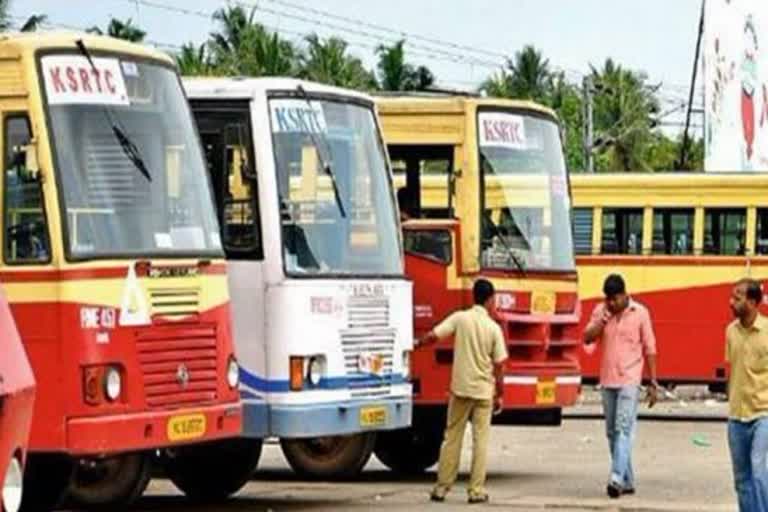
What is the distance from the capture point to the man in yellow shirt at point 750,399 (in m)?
15.4

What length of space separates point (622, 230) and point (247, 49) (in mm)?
25114

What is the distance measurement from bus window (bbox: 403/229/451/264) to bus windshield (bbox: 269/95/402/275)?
191cm

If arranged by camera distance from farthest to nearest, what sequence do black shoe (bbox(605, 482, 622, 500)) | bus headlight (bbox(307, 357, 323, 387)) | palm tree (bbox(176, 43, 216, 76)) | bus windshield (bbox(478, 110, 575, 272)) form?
palm tree (bbox(176, 43, 216, 76)), bus windshield (bbox(478, 110, 575, 272)), black shoe (bbox(605, 482, 622, 500)), bus headlight (bbox(307, 357, 323, 387))

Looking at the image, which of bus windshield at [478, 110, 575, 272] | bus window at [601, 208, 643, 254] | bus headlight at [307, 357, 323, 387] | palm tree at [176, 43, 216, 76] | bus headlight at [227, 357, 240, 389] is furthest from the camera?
palm tree at [176, 43, 216, 76]

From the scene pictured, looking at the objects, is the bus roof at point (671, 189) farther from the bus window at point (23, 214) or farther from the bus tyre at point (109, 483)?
the bus window at point (23, 214)

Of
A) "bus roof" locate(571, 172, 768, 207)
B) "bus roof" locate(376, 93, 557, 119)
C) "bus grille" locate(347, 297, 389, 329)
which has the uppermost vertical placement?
"bus roof" locate(376, 93, 557, 119)

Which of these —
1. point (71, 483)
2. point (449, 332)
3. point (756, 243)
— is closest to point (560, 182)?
point (449, 332)

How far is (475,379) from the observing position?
1909 centimetres

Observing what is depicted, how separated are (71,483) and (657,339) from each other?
1752 cm

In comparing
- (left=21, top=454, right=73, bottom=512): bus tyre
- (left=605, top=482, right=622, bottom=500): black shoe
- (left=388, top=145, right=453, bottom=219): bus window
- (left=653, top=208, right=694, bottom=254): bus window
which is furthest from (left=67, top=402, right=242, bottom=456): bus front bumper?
(left=653, top=208, right=694, bottom=254): bus window

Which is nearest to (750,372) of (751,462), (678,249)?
(751,462)

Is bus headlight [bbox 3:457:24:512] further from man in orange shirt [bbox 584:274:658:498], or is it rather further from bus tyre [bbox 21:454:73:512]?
man in orange shirt [bbox 584:274:658:498]

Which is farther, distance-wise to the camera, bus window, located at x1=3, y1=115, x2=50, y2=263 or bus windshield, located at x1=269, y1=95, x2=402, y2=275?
bus windshield, located at x1=269, y1=95, x2=402, y2=275

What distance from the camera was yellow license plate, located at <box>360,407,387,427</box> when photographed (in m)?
18.3
